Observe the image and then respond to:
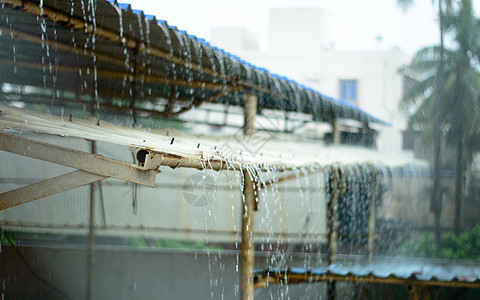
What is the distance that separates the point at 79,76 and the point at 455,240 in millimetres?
10713

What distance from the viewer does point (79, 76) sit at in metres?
8.18

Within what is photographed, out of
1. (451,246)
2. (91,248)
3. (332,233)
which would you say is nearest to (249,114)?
(332,233)

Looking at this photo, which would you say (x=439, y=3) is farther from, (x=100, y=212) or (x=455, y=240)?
(x=100, y=212)

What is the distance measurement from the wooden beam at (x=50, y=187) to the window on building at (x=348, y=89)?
82.5 ft

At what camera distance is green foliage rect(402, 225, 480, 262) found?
1397cm

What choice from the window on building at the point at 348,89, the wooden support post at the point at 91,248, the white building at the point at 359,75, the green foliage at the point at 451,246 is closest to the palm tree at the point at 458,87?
the green foliage at the point at 451,246

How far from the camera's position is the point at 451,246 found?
1455cm

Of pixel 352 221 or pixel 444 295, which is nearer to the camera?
pixel 444 295

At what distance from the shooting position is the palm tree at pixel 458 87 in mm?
20031

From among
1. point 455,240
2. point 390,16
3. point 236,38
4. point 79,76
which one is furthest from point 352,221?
point 390,16

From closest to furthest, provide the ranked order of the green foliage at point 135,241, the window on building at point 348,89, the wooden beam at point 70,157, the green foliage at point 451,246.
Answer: the wooden beam at point 70,157 < the green foliage at point 135,241 < the green foliage at point 451,246 < the window on building at point 348,89

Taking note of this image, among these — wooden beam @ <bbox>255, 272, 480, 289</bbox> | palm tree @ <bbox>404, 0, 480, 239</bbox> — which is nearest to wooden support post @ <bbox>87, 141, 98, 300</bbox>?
wooden beam @ <bbox>255, 272, 480, 289</bbox>

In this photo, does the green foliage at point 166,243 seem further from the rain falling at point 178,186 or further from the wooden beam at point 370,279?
the wooden beam at point 370,279

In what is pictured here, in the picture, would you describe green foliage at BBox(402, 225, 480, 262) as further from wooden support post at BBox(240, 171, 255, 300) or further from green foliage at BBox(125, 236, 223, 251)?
wooden support post at BBox(240, 171, 255, 300)
